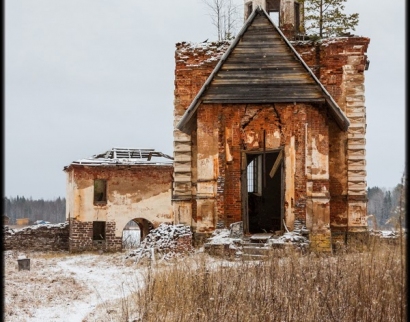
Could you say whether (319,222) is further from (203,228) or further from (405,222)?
(405,222)

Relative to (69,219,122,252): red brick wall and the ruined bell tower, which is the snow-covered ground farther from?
(69,219,122,252): red brick wall

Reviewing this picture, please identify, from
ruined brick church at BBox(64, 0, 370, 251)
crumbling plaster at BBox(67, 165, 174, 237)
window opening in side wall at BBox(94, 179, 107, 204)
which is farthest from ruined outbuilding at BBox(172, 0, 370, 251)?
window opening in side wall at BBox(94, 179, 107, 204)

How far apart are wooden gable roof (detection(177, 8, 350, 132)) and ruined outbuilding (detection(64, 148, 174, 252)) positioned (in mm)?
12373

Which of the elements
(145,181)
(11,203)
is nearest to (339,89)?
(145,181)

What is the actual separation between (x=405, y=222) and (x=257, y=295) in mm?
3280

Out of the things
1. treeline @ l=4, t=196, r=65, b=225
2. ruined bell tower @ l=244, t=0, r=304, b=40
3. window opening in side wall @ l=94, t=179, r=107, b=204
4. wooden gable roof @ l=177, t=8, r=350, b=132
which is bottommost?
treeline @ l=4, t=196, r=65, b=225

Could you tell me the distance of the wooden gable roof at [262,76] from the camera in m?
15.8

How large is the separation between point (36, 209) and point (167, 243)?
109487mm

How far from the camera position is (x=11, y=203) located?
4614 inches

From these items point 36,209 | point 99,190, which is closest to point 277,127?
point 99,190

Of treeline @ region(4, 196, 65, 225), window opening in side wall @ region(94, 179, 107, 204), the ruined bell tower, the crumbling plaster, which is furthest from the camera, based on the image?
treeline @ region(4, 196, 65, 225)

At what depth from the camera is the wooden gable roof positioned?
1576cm

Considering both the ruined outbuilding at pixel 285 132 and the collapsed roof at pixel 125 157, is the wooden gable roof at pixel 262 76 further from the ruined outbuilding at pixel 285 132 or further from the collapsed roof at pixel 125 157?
the collapsed roof at pixel 125 157

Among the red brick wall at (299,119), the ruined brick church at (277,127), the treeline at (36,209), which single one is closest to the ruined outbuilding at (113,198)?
the ruined brick church at (277,127)
